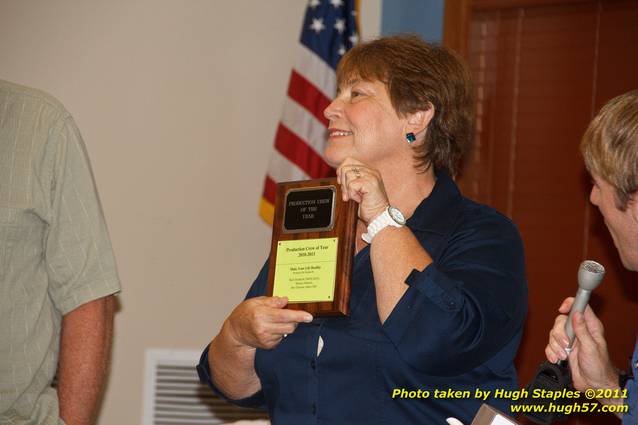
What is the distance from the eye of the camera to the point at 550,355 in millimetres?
1998

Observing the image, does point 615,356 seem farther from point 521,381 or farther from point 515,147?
point 515,147

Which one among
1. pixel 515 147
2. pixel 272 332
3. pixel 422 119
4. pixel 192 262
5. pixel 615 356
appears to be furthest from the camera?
pixel 192 262

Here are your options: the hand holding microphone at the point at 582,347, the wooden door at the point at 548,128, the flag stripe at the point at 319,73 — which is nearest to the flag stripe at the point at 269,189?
the flag stripe at the point at 319,73

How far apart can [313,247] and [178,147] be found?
9.26 feet

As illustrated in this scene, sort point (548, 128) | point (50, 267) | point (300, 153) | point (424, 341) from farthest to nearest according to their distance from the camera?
point (300, 153) < point (548, 128) < point (50, 267) < point (424, 341)

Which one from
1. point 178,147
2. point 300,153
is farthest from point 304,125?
point 178,147

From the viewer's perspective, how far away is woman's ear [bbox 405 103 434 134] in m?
2.42

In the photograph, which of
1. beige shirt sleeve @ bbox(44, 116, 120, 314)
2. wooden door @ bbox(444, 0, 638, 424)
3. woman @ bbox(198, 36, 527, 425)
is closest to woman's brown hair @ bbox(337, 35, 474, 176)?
woman @ bbox(198, 36, 527, 425)

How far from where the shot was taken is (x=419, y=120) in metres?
2.43

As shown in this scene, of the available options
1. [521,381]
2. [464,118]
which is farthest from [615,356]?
[464,118]

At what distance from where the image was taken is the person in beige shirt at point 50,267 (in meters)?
2.15

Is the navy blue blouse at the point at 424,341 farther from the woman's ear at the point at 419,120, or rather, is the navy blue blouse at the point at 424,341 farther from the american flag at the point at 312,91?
the american flag at the point at 312,91

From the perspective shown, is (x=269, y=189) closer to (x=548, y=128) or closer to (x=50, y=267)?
(x=548, y=128)

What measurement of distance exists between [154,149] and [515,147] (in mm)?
2051
